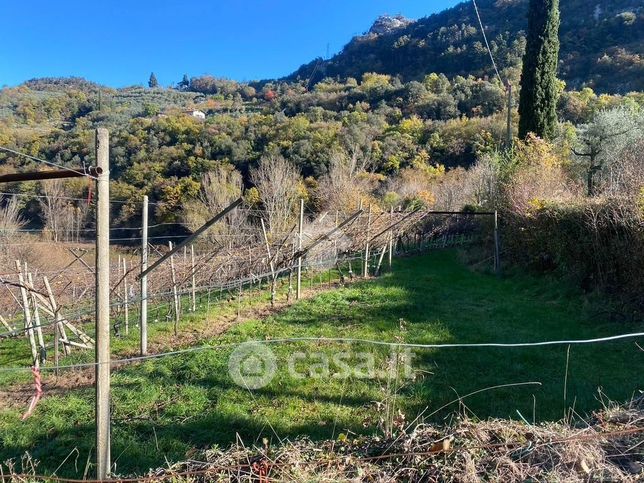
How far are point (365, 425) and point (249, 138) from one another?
29084mm

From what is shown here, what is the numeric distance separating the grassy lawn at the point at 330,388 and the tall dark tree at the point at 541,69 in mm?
9274

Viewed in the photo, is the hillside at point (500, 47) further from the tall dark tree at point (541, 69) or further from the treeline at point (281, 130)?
the tall dark tree at point (541, 69)

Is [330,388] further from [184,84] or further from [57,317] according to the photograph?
[184,84]

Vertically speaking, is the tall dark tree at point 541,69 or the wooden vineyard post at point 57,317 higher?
the tall dark tree at point 541,69

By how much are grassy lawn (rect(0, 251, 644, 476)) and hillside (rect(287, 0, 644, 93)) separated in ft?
86.9

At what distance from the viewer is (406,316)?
7.23 m

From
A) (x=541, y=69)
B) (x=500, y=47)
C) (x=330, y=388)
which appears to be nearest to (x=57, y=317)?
(x=330, y=388)

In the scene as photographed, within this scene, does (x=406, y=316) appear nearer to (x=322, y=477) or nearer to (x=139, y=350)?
(x=139, y=350)

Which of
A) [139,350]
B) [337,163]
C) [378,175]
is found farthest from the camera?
[378,175]

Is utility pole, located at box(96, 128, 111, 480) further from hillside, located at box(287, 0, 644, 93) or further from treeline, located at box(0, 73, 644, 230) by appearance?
hillside, located at box(287, 0, 644, 93)

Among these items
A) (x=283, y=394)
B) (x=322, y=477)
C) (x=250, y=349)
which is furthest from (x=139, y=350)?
(x=322, y=477)

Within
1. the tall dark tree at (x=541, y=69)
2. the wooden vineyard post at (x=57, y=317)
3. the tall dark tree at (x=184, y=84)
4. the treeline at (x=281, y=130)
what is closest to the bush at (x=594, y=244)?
the tall dark tree at (x=541, y=69)

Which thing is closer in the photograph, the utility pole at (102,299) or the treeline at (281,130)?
the utility pole at (102,299)

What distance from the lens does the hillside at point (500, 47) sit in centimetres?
3103
